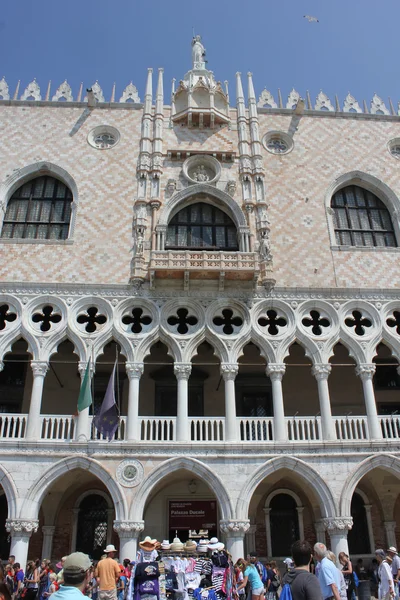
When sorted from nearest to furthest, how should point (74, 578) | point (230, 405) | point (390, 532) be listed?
1. point (74, 578)
2. point (230, 405)
3. point (390, 532)

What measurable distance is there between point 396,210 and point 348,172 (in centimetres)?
224

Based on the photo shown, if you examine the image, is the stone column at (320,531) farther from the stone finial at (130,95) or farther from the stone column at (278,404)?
the stone finial at (130,95)

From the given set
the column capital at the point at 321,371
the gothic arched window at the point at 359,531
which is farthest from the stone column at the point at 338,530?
the column capital at the point at 321,371

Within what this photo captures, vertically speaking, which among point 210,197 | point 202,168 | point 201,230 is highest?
point 202,168

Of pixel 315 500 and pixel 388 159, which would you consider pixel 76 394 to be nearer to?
pixel 315 500

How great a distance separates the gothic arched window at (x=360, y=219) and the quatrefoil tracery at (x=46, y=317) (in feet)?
32.6

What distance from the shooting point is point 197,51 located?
2308cm

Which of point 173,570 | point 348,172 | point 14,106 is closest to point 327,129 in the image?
point 348,172

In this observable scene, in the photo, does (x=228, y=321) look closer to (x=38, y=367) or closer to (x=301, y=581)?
(x=38, y=367)

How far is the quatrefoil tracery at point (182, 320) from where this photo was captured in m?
17.0

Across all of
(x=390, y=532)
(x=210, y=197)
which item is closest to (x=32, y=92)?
(x=210, y=197)

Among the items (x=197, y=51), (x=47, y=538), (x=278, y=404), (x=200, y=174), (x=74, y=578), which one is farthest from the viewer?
(x=197, y=51)

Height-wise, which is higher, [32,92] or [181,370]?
[32,92]

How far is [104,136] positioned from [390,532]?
16989 millimetres
